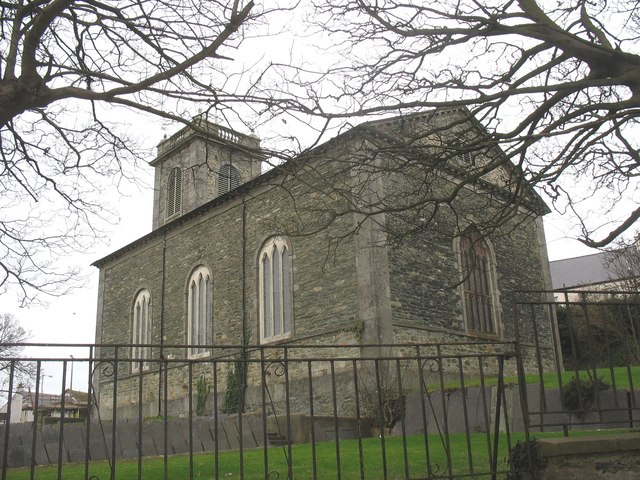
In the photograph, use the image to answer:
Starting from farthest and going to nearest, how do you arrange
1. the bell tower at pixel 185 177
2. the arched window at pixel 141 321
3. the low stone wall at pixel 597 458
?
the bell tower at pixel 185 177
the arched window at pixel 141 321
the low stone wall at pixel 597 458

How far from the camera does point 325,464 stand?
7.89m

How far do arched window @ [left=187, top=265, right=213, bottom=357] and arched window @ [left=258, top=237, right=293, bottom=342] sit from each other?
2883 mm

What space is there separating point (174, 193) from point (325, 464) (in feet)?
82.7

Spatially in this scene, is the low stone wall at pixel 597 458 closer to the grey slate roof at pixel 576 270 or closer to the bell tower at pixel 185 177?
the bell tower at pixel 185 177

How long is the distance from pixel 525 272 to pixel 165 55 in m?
16.4

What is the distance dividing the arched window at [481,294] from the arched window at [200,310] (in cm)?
834

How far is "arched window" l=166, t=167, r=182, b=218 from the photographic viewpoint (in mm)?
30875

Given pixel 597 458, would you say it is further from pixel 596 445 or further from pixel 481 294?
pixel 481 294

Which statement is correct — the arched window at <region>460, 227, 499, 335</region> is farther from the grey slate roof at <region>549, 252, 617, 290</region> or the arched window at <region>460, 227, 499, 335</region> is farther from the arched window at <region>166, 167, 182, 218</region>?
the grey slate roof at <region>549, 252, 617, 290</region>

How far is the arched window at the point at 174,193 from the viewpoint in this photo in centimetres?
3088

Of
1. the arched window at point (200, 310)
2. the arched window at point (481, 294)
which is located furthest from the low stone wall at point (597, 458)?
the arched window at point (200, 310)

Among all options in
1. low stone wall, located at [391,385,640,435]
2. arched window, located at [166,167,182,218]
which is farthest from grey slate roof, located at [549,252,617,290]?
low stone wall, located at [391,385,640,435]

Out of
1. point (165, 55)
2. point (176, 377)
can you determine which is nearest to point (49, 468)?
point (165, 55)

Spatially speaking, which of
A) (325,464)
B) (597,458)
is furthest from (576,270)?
(597,458)
